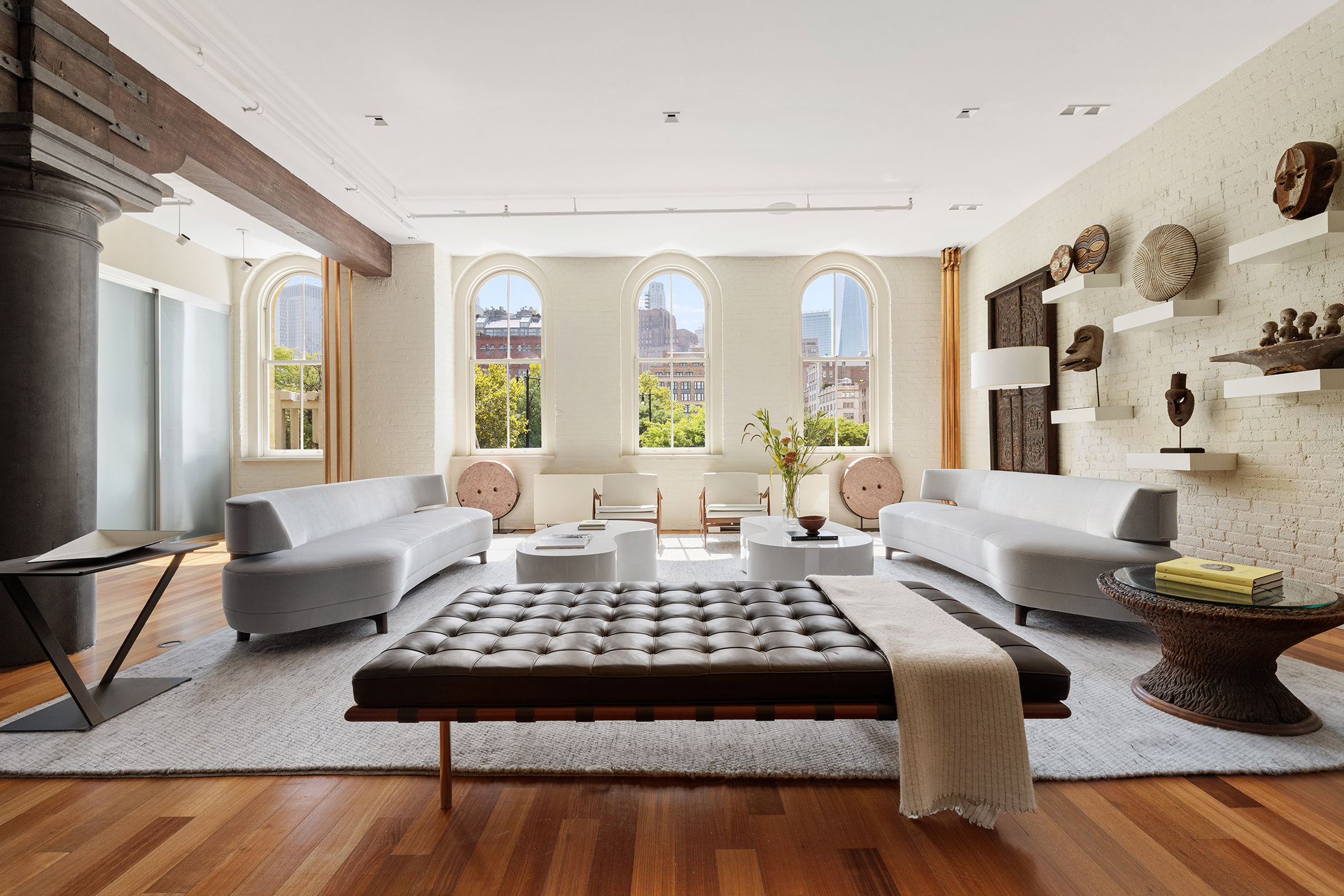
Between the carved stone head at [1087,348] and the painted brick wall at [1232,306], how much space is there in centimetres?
10

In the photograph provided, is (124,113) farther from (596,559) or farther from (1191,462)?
(1191,462)

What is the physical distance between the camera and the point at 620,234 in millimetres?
7172

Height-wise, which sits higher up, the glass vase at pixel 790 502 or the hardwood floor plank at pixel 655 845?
the glass vase at pixel 790 502

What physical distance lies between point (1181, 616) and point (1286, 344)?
82.0 inches

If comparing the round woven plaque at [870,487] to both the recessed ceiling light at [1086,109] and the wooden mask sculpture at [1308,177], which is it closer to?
the recessed ceiling light at [1086,109]

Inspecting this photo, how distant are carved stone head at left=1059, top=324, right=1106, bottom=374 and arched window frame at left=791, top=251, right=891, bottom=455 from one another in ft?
8.98

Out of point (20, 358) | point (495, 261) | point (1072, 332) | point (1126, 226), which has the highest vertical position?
point (495, 261)

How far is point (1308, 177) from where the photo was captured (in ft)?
11.2

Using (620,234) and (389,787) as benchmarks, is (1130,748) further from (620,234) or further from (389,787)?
(620,234)

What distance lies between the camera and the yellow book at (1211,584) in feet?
7.74

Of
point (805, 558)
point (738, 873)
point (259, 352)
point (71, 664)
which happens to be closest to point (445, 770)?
point (738, 873)

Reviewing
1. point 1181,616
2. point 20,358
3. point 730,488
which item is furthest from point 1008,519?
point 20,358

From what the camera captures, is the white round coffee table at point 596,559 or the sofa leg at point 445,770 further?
the white round coffee table at point 596,559

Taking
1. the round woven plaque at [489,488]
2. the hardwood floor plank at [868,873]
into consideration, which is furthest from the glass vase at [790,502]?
the round woven plaque at [489,488]
